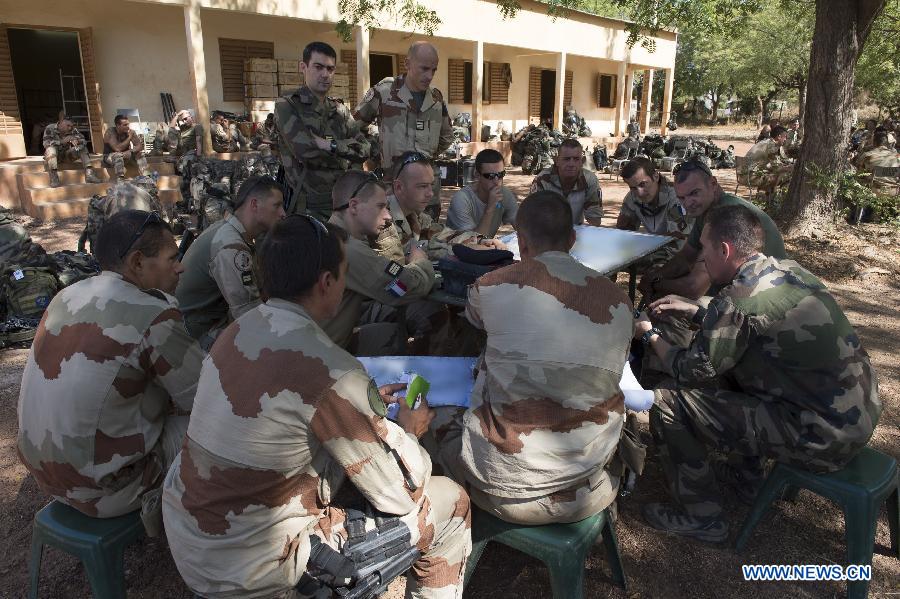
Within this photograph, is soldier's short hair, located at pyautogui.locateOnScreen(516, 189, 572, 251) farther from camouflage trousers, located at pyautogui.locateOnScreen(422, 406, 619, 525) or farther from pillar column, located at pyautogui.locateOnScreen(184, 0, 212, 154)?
pillar column, located at pyautogui.locateOnScreen(184, 0, 212, 154)

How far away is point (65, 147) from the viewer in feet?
30.7

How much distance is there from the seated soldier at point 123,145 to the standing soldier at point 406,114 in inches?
239

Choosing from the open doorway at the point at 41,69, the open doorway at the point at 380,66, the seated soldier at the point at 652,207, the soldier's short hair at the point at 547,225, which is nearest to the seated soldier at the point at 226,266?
the soldier's short hair at the point at 547,225

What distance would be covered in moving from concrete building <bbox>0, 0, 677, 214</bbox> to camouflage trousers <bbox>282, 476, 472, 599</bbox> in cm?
951

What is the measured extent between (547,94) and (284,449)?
1972 cm

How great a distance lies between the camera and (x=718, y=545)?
2566mm

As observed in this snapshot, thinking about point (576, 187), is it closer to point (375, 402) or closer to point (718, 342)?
point (718, 342)

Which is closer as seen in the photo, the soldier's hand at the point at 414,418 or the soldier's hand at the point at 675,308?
the soldier's hand at the point at 414,418

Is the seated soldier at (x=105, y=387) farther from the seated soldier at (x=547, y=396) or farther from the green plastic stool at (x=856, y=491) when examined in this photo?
the green plastic stool at (x=856, y=491)

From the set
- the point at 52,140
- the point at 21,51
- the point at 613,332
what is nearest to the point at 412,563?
the point at 613,332

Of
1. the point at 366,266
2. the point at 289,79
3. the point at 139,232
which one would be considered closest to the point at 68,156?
the point at 289,79

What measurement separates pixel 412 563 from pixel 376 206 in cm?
183

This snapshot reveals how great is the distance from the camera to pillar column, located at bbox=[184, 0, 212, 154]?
31.4ft

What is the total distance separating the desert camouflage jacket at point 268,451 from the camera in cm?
153
